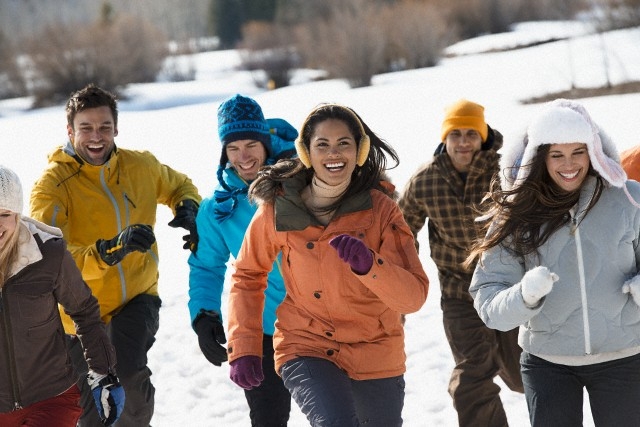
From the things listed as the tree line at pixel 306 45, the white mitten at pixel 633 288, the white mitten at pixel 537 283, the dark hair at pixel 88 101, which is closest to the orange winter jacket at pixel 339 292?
the white mitten at pixel 537 283

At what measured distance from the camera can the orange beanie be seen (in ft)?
16.0

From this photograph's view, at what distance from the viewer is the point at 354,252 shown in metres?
3.06

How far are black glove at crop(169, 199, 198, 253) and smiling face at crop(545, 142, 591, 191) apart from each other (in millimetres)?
1763

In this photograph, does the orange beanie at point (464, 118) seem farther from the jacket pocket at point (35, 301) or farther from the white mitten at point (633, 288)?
the jacket pocket at point (35, 301)

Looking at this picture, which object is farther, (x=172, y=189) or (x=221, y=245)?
(x=172, y=189)

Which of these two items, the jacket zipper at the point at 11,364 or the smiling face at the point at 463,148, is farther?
the smiling face at the point at 463,148

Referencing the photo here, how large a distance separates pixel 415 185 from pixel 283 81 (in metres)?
35.4

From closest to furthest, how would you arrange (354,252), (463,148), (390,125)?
(354,252) < (463,148) < (390,125)

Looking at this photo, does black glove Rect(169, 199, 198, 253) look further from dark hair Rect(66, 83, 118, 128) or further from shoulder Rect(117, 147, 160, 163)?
dark hair Rect(66, 83, 118, 128)

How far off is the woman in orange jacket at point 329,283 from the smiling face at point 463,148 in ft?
4.62

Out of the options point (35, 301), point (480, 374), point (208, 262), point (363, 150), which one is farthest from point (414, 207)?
point (35, 301)

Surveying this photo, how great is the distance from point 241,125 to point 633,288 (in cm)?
198

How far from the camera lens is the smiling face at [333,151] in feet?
11.3

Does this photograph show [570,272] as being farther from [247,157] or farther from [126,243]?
[126,243]
